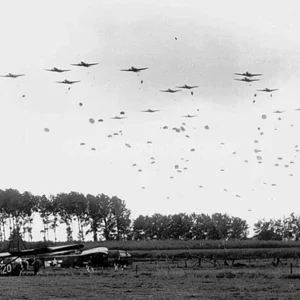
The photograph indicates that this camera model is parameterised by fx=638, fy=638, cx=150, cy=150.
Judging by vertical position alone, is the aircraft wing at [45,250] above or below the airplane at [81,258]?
above

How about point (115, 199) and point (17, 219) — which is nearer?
point (17, 219)

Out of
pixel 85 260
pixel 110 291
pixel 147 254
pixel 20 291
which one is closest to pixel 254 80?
pixel 110 291

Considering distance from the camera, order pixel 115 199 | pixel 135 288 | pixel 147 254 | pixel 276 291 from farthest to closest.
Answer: pixel 115 199 → pixel 147 254 → pixel 135 288 → pixel 276 291

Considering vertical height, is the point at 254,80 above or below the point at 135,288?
above

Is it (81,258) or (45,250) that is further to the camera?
(81,258)

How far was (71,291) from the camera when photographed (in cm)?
3556


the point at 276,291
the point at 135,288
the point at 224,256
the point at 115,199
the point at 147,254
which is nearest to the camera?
the point at 276,291

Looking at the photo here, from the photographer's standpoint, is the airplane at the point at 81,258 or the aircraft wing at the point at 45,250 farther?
the airplane at the point at 81,258

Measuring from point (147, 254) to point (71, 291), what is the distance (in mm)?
61707

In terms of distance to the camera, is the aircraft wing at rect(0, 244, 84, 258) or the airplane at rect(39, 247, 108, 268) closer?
the aircraft wing at rect(0, 244, 84, 258)

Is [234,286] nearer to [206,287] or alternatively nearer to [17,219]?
[206,287]

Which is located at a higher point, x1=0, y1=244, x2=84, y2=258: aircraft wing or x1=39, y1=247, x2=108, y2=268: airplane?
x1=0, y1=244, x2=84, y2=258: aircraft wing

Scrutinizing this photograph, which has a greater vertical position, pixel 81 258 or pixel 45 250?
pixel 45 250

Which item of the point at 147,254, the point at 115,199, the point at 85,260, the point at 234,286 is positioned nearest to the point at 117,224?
the point at 115,199
